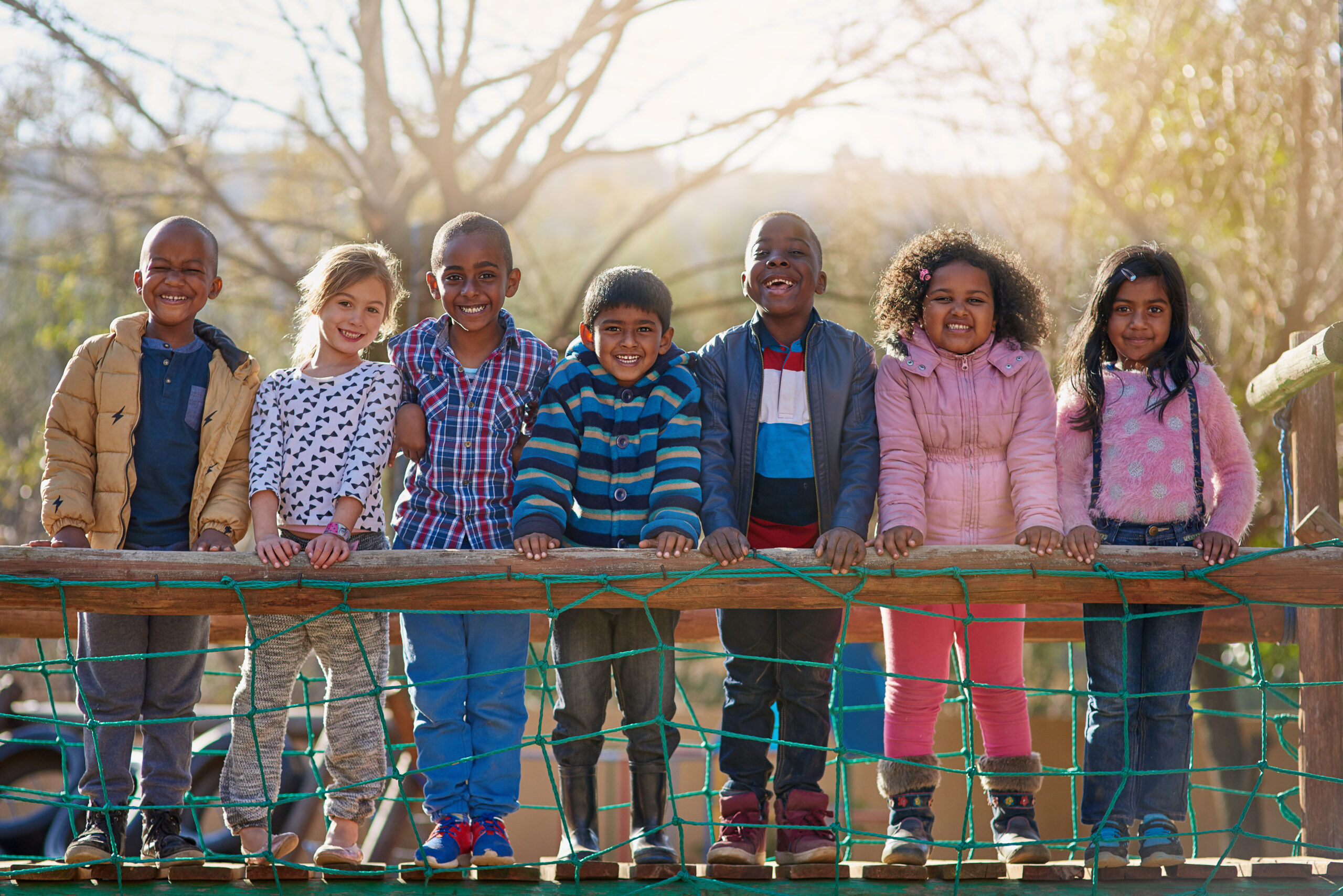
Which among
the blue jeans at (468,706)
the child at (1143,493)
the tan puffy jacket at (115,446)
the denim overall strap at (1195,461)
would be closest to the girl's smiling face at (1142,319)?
the child at (1143,493)

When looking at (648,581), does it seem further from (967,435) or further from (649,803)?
(967,435)

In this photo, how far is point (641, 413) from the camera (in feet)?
9.06

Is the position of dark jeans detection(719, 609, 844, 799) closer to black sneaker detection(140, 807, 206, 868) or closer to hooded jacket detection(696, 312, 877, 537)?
hooded jacket detection(696, 312, 877, 537)

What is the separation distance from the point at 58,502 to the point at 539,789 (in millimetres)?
5037

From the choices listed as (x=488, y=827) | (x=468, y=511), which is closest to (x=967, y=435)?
(x=468, y=511)

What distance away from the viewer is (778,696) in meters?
2.83

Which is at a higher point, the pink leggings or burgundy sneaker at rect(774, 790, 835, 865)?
the pink leggings

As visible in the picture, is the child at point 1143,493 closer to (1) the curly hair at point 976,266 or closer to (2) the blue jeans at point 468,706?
(1) the curly hair at point 976,266

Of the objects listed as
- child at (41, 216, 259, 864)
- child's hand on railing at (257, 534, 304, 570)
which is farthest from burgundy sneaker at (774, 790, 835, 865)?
child at (41, 216, 259, 864)

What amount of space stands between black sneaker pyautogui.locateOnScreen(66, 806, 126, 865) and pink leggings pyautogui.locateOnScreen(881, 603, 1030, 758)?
1760 millimetres

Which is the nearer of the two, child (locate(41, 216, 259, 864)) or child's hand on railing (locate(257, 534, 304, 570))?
child's hand on railing (locate(257, 534, 304, 570))

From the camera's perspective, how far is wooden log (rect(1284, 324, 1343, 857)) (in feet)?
10.1

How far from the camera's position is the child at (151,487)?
2707 mm

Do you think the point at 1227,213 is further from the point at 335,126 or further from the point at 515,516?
the point at 515,516
